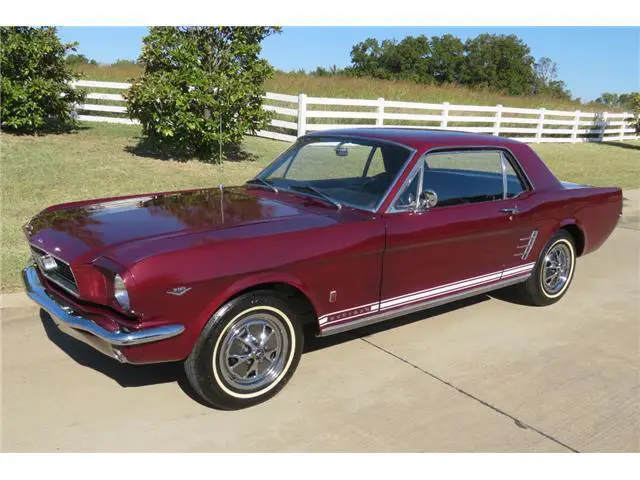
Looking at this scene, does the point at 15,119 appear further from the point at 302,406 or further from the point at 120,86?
the point at 302,406

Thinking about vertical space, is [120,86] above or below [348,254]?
above

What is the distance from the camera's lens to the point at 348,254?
3750 millimetres

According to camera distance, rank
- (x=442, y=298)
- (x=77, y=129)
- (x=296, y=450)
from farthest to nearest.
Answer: (x=77, y=129), (x=442, y=298), (x=296, y=450)

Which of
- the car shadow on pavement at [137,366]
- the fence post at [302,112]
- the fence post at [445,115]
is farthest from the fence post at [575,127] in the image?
the car shadow on pavement at [137,366]

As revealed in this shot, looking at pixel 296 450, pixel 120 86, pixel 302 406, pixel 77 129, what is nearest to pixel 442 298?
pixel 302 406

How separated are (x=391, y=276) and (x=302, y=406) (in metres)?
1.10

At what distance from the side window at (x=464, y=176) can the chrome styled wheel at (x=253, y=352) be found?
1.62 m

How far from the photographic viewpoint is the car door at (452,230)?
4.08 metres

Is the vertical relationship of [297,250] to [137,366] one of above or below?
above

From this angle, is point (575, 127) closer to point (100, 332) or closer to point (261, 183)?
point (261, 183)

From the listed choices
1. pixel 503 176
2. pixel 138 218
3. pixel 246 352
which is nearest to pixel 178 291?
pixel 246 352

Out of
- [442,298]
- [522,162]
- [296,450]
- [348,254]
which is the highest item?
[522,162]

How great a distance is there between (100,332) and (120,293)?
0.78ft

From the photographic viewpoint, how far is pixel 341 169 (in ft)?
15.9
